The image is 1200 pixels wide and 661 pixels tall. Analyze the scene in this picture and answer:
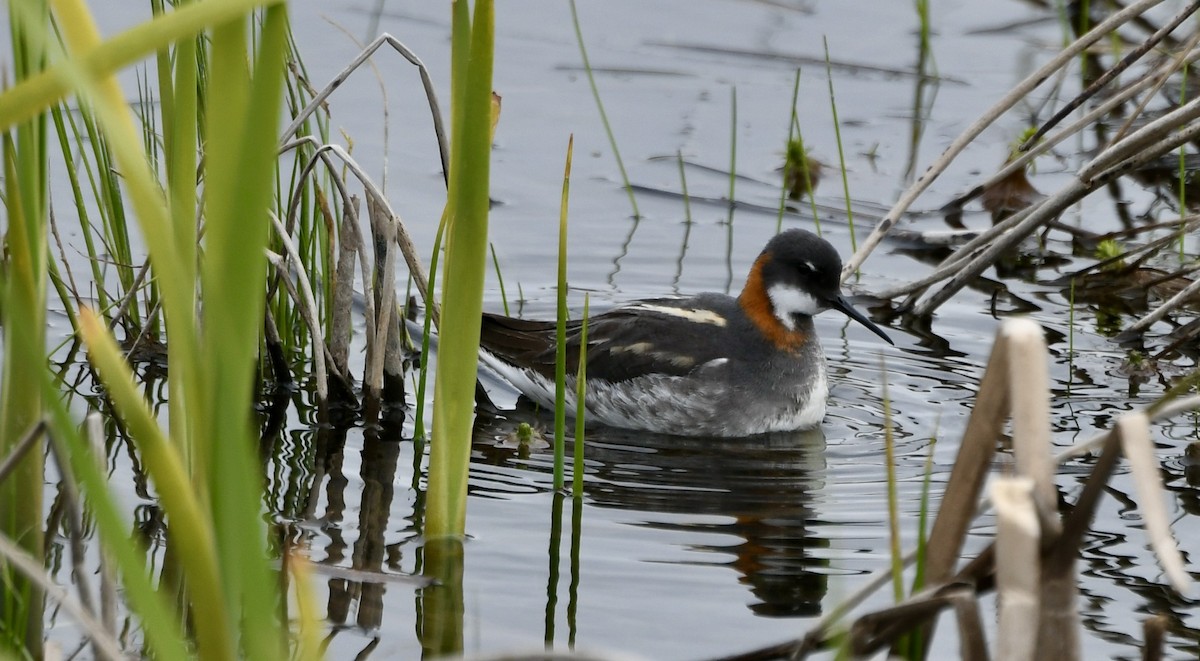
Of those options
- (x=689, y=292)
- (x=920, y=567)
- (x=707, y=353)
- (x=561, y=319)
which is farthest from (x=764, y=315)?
(x=920, y=567)

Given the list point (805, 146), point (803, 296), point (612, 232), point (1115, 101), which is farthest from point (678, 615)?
point (805, 146)

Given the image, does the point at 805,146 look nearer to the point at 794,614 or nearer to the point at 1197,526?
the point at 1197,526

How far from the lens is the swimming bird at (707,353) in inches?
255

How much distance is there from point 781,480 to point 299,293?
1951 millimetres

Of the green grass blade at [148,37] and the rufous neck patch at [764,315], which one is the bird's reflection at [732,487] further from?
the green grass blade at [148,37]

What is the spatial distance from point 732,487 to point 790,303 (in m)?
1.41

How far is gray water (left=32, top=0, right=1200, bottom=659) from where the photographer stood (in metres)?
4.26

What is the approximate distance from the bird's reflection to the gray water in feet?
0.05

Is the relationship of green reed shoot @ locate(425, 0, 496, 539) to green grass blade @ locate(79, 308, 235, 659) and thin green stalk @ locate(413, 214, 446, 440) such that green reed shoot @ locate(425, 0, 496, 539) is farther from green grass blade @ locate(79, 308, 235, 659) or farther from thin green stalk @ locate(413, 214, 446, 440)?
green grass blade @ locate(79, 308, 235, 659)

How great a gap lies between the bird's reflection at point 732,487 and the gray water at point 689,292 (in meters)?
0.02

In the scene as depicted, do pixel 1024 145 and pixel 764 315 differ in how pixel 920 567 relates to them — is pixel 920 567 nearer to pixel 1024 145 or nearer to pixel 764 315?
pixel 764 315

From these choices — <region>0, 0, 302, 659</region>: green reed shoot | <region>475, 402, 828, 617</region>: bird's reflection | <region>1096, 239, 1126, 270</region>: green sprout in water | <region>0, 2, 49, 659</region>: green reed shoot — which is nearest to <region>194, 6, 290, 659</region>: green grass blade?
<region>0, 0, 302, 659</region>: green reed shoot

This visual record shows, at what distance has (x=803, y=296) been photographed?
21.9ft

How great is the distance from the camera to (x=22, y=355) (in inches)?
105
